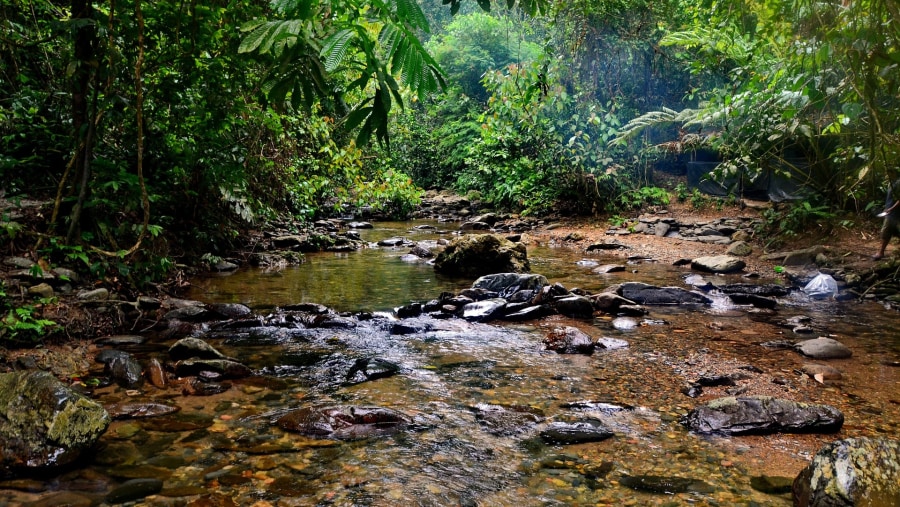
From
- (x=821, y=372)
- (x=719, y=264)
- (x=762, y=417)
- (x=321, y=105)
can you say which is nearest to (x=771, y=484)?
(x=762, y=417)

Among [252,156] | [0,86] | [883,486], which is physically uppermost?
[0,86]

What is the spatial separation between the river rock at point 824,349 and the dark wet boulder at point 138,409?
462 cm

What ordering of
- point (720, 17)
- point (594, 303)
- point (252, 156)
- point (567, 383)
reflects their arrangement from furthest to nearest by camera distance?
point (252, 156) < point (594, 303) < point (720, 17) < point (567, 383)

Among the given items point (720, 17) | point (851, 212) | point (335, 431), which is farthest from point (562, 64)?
point (335, 431)

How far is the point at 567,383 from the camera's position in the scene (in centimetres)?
377

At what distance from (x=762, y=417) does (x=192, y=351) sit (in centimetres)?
380

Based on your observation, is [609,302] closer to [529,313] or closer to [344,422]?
[529,313]

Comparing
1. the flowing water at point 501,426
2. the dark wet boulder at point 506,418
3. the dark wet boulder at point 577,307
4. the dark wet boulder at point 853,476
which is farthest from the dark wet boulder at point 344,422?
the dark wet boulder at point 577,307

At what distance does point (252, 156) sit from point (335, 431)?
563cm

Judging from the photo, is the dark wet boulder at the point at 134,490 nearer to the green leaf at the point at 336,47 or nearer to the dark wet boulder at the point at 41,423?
the dark wet boulder at the point at 41,423

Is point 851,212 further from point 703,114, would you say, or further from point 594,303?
point 594,303

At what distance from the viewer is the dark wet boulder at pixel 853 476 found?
2078 mm

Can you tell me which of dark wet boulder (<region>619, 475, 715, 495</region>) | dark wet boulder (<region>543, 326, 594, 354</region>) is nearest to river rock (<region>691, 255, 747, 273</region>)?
dark wet boulder (<region>543, 326, 594, 354</region>)

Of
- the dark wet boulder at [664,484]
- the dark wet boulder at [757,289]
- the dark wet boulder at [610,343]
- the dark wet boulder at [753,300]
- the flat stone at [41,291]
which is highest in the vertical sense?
the flat stone at [41,291]
